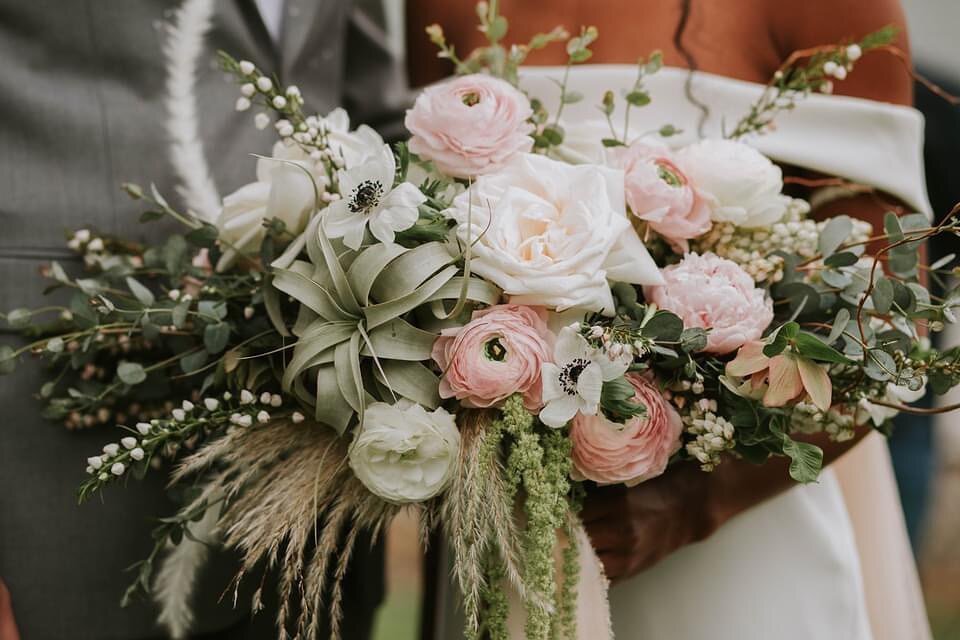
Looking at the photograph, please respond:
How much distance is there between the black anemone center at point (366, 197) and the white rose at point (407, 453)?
16 cm

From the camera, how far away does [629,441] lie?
0.61 meters

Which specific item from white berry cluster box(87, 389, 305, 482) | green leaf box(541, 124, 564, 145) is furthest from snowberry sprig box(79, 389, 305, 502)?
green leaf box(541, 124, 564, 145)

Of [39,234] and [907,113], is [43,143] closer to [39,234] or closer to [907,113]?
[39,234]

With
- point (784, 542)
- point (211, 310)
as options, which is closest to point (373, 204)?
point (211, 310)

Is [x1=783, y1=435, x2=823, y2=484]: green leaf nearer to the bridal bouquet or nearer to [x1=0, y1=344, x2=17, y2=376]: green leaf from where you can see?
the bridal bouquet

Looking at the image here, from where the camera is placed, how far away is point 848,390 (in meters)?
0.65

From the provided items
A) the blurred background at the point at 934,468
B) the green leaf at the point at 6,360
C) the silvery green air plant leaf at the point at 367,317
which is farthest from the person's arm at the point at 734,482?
the blurred background at the point at 934,468

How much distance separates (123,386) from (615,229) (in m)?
0.57

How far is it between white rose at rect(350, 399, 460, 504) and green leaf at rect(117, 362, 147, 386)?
0.30m

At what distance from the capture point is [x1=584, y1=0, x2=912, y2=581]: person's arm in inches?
27.8

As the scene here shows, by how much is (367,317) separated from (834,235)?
0.42 m

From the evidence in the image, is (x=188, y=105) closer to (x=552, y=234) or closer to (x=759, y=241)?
(x=552, y=234)

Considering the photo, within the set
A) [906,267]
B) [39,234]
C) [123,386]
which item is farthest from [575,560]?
[39,234]

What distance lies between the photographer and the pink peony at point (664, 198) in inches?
25.4
